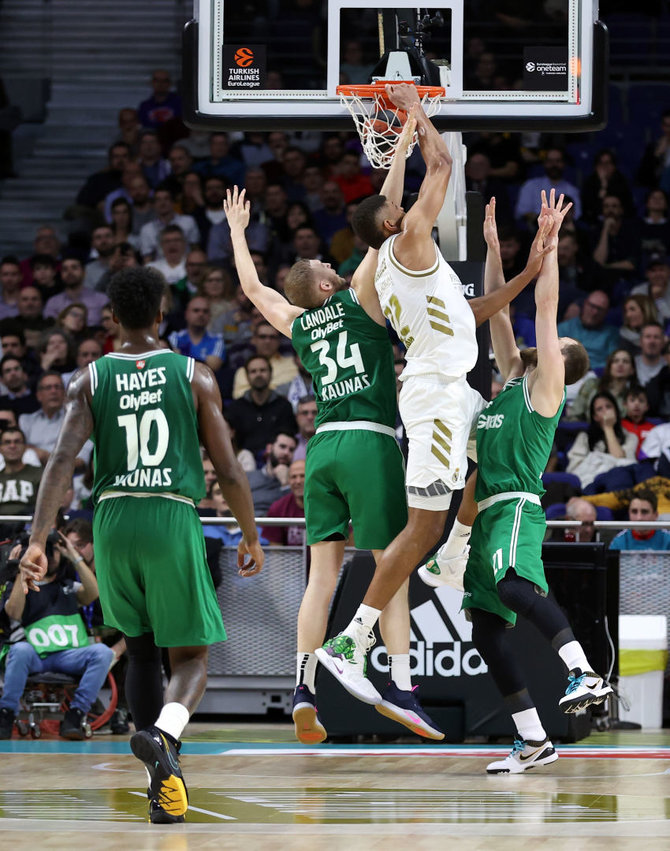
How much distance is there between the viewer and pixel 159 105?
1780 cm

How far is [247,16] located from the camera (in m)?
18.1

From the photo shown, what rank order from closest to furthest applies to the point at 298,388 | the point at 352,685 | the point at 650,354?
the point at 352,685 < the point at 650,354 < the point at 298,388

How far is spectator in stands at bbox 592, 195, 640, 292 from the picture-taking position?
15.0 meters

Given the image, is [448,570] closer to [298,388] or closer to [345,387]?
[345,387]

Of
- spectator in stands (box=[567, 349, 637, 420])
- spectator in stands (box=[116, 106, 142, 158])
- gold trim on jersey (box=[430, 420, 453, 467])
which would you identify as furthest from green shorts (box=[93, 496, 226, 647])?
spectator in stands (box=[116, 106, 142, 158])

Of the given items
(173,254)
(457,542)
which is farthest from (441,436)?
(173,254)

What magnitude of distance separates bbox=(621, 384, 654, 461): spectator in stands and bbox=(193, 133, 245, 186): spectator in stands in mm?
5965

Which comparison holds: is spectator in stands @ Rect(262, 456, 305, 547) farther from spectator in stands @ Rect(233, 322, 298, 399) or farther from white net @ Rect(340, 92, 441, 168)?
white net @ Rect(340, 92, 441, 168)

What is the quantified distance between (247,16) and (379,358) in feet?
38.5

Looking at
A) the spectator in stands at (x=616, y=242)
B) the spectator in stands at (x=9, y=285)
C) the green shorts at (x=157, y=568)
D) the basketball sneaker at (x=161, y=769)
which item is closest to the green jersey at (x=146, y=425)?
the green shorts at (x=157, y=568)

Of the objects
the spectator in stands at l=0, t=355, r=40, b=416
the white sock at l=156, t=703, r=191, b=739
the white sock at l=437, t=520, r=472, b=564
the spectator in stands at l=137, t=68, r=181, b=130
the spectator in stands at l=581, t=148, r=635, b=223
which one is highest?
the spectator in stands at l=137, t=68, r=181, b=130

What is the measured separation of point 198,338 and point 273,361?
0.95 metres

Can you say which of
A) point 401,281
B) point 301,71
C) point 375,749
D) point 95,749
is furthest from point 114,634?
point 301,71

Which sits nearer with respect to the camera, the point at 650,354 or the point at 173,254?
the point at 650,354
